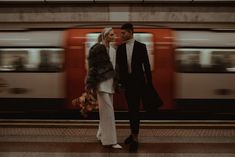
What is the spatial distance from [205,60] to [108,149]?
13.5 feet

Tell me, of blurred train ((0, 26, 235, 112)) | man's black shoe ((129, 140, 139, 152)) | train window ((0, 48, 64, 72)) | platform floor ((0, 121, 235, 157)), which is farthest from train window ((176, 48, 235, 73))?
man's black shoe ((129, 140, 139, 152))

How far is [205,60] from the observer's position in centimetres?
914

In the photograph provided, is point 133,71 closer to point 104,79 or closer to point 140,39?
point 104,79

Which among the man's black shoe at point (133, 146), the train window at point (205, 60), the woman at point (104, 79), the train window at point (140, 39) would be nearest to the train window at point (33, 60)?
the train window at point (140, 39)

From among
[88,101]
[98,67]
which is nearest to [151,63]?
[88,101]

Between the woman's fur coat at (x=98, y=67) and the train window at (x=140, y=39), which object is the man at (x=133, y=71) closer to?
Answer: the woman's fur coat at (x=98, y=67)

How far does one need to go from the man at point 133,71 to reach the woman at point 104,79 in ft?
0.58

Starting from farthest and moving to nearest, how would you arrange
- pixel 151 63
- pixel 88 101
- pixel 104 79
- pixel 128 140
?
1. pixel 151 63
2. pixel 88 101
3. pixel 128 140
4. pixel 104 79

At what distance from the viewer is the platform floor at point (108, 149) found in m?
5.52

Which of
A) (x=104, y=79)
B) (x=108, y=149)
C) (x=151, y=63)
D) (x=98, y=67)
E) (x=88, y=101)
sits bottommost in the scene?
(x=108, y=149)

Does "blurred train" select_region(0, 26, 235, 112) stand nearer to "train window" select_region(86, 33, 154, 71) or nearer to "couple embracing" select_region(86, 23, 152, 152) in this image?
"train window" select_region(86, 33, 154, 71)

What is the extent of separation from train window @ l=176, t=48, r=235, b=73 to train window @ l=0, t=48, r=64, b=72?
249 cm

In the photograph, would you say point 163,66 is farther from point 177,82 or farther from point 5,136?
point 5,136

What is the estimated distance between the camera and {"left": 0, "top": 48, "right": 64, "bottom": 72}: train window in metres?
9.28
